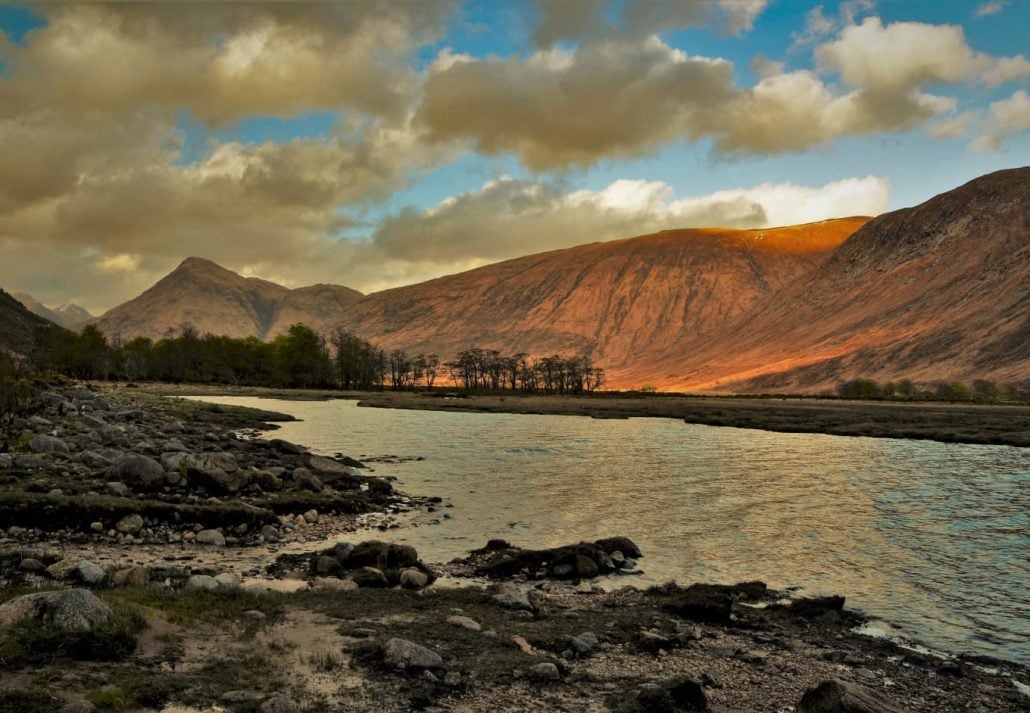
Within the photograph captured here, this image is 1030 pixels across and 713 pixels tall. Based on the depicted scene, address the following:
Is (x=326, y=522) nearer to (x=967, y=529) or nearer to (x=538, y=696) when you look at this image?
(x=538, y=696)

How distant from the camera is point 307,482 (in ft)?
102

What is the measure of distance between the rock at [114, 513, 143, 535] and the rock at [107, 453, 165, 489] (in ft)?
17.5

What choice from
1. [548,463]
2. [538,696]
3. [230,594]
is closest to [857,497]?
[548,463]

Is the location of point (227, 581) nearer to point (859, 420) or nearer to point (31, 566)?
point (31, 566)

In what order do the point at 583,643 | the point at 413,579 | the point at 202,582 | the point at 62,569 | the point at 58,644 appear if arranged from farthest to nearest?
the point at 413,579 → the point at 202,582 → the point at 62,569 → the point at 583,643 → the point at 58,644

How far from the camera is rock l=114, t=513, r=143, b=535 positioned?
20.5 meters

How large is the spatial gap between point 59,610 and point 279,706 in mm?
4514

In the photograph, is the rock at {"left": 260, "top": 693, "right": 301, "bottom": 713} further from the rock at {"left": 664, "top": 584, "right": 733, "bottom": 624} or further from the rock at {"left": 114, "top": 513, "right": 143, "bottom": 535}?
the rock at {"left": 114, "top": 513, "right": 143, "bottom": 535}

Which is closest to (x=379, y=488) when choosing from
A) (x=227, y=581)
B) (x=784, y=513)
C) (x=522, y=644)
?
(x=227, y=581)

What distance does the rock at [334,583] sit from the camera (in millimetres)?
16734

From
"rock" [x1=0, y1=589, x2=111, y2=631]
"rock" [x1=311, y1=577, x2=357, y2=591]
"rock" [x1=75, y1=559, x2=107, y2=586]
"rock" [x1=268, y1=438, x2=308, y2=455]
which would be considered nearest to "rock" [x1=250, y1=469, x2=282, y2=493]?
"rock" [x1=268, y1=438, x2=308, y2=455]

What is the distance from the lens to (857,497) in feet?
114

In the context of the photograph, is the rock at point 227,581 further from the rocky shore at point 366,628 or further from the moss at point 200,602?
the moss at point 200,602

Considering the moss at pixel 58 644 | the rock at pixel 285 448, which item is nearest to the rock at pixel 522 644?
the moss at pixel 58 644
